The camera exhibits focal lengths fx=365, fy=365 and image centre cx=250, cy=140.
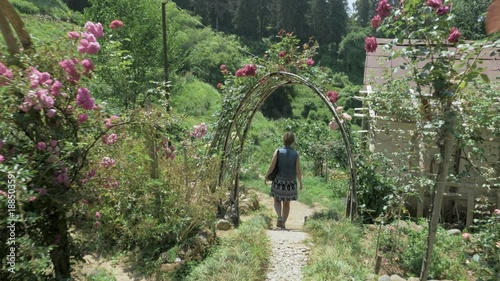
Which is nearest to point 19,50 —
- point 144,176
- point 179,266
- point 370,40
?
point 144,176

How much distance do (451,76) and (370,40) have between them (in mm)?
1340

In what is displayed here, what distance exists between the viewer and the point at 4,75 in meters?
1.97

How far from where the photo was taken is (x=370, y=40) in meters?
3.50

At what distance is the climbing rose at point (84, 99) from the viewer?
2.19m

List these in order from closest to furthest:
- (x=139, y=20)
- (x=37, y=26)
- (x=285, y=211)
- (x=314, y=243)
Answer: (x=314, y=243) < (x=285, y=211) < (x=139, y=20) < (x=37, y=26)

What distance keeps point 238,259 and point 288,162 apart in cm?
175

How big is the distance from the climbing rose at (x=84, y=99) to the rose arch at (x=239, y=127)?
257 centimetres

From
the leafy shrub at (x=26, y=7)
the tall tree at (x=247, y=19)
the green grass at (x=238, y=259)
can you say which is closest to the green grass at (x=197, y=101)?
the leafy shrub at (x=26, y=7)

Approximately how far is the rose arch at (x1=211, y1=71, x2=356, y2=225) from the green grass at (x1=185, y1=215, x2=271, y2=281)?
87cm

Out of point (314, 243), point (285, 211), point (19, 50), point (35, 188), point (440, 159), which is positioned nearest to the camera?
point (35, 188)

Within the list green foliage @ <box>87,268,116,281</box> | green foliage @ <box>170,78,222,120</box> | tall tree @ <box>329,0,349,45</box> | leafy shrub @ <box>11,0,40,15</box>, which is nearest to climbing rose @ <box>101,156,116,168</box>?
green foliage @ <box>87,268,116,281</box>

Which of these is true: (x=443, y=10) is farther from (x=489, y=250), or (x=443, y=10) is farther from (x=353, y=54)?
(x=353, y=54)

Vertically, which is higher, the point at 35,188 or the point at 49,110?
the point at 49,110

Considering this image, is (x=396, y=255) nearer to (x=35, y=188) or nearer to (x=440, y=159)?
(x=440, y=159)
